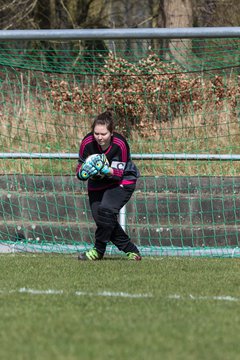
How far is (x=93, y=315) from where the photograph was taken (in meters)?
5.30

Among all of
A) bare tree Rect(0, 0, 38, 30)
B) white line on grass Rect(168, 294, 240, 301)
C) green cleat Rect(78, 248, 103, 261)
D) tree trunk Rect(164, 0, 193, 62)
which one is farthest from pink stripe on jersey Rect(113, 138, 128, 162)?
bare tree Rect(0, 0, 38, 30)

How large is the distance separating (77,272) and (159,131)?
13.0 feet

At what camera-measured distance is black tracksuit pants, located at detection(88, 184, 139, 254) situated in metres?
8.34

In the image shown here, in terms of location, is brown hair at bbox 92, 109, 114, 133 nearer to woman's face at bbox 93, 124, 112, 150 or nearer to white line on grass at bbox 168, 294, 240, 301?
woman's face at bbox 93, 124, 112, 150

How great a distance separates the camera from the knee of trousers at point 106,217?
8328 millimetres

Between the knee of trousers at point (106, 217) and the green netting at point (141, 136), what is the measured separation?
1892mm

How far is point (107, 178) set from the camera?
27.5ft

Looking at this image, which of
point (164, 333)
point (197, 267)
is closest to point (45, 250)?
point (197, 267)

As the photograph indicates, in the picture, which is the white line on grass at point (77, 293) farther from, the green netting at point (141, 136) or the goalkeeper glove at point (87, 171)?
the green netting at point (141, 136)

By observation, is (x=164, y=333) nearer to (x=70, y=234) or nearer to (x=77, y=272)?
(x=77, y=272)

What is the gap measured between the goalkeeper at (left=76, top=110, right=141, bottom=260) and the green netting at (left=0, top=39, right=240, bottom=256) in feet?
5.89

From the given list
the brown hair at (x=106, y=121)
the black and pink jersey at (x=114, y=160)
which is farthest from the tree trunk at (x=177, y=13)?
the brown hair at (x=106, y=121)

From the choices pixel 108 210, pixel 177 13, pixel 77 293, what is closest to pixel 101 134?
pixel 108 210

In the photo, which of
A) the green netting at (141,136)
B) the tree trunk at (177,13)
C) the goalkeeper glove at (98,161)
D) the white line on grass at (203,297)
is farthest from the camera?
the tree trunk at (177,13)
